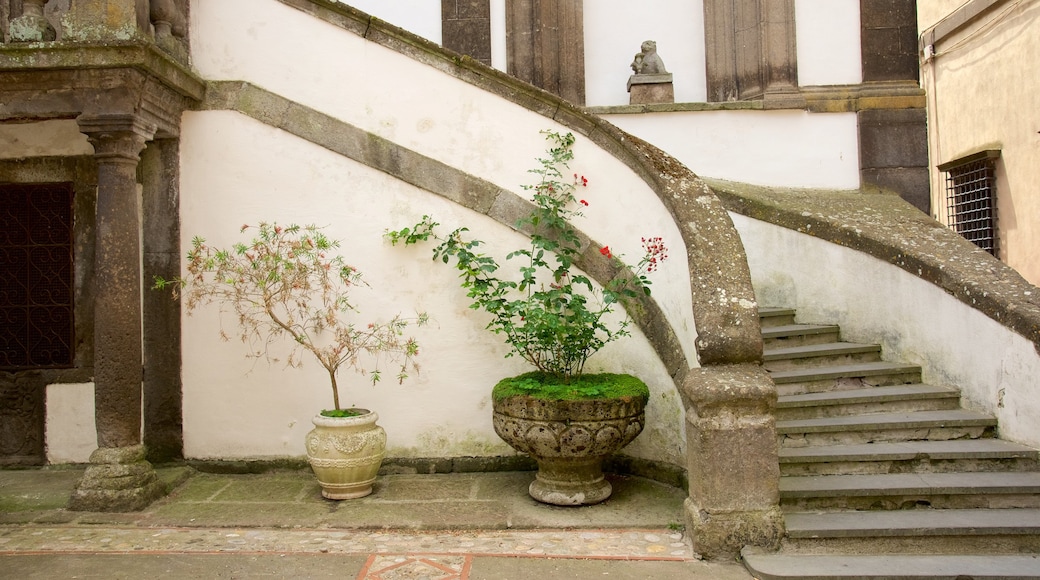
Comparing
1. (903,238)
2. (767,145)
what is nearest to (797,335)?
(903,238)

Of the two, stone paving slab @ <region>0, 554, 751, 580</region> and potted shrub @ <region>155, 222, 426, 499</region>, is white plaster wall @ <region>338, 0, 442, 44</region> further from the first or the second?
stone paving slab @ <region>0, 554, 751, 580</region>

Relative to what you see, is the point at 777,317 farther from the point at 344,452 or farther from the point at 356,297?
the point at 344,452

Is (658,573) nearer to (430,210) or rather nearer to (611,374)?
(611,374)

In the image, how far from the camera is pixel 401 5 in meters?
7.56

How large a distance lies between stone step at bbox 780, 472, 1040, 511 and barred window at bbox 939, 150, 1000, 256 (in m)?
8.10

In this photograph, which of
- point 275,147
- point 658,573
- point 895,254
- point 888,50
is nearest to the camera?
point 658,573

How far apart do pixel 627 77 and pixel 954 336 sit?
4.39 m

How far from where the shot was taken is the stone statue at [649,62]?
7.30 metres

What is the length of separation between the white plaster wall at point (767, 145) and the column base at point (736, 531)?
4.03m

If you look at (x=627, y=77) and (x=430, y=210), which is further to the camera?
(x=627, y=77)

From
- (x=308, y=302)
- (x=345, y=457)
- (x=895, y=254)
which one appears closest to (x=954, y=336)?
(x=895, y=254)

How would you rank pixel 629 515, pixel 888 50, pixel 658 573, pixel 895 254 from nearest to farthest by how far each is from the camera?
pixel 658 573 → pixel 629 515 → pixel 895 254 → pixel 888 50

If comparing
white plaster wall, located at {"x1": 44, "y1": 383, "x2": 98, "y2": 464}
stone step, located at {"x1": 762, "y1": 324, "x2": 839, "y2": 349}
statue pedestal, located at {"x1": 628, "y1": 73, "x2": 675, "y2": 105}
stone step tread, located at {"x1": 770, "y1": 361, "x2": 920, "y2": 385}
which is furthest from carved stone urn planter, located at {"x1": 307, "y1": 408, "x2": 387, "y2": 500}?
statue pedestal, located at {"x1": 628, "y1": 73, "x2": 675, "y2": 105}

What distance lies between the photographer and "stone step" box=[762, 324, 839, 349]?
522 cm
